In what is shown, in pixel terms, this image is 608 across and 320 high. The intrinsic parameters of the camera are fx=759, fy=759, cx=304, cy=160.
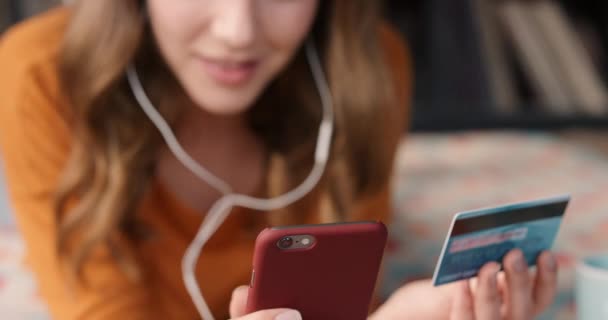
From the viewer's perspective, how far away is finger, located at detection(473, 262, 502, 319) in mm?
441

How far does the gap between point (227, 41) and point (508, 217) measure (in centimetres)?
27

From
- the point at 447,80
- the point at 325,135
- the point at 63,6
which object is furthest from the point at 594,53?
the point at 63,6

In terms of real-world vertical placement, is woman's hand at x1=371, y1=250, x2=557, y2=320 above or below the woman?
below

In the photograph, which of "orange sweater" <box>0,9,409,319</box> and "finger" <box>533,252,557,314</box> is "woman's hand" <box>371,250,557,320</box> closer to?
"finger" <box>533,252,557,314</box>

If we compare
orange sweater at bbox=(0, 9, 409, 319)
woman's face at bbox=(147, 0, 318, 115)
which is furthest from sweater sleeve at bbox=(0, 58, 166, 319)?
woman's face at bbox=(147, 0, 318, 115)

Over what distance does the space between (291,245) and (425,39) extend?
4.19ft

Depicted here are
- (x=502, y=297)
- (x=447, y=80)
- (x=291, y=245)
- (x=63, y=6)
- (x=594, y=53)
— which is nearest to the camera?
(x=291, y=245)

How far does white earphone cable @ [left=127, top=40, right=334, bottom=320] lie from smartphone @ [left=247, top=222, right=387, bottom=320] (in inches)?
10.8

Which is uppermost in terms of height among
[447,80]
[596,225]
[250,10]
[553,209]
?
[250,10]

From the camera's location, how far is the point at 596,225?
0.94m

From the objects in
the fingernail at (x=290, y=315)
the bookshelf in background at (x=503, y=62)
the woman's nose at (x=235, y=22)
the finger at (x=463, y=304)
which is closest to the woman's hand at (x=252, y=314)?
the fingernail at (x=290, y=315)

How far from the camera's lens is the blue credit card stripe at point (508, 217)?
15.4 inches

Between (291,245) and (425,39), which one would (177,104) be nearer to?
(291,245)

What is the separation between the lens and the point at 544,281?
485mm
